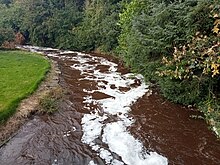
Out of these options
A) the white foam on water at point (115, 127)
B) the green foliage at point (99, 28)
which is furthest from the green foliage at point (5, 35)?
the white foam on water at point (115, 127)

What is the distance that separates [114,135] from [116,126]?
1137 mm

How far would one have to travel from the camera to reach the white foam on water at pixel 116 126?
40.2 ft

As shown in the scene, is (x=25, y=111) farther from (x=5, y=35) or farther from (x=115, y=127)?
(x=5, y=35)

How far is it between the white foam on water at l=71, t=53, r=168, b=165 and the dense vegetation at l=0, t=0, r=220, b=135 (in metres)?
2.24

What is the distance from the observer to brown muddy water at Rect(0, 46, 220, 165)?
12203 mm

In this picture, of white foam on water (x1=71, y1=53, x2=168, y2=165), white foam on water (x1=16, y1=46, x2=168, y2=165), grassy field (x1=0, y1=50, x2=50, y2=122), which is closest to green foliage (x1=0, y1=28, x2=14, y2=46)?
grassy field (x1=0, y1=50, x2=50, y2=122)

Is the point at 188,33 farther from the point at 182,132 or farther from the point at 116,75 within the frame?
the point at 116,75

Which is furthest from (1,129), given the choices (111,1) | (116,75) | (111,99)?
(111,1)

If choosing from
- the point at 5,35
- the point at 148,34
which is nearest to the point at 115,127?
the point at 148,34

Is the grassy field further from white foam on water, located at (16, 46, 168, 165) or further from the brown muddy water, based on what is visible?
white foam on water, located at (16, 46, 168, 165)

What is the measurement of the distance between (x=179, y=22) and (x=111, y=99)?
22.6ft

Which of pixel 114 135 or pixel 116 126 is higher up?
pixel 114 135

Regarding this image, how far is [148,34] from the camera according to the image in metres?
21.4

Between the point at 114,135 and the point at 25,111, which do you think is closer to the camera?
the point at 114,135
